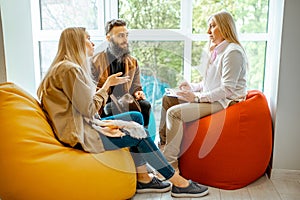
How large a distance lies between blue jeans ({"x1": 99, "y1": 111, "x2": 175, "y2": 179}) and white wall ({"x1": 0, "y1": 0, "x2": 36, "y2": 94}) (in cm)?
105

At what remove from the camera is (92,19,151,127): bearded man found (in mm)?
2596

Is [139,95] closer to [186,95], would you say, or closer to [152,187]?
[186,95]

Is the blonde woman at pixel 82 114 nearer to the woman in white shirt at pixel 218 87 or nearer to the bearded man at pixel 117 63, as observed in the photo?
the woman in white shirt at pixel 218 87

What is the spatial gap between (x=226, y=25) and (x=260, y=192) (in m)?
1.28

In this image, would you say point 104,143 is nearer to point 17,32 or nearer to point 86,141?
point 86,141

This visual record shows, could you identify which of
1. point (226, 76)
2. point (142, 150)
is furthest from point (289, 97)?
point (142, 150)


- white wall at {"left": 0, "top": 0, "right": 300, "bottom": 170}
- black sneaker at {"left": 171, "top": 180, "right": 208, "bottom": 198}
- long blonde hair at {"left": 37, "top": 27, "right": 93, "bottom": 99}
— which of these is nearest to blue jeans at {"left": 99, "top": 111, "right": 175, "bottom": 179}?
black sneaker at {"left": 171, "top": 180, "right": 208, "bottom": 198}

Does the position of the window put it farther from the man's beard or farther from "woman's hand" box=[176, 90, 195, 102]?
"woman's hand" box=[176, 90, 195, 102]

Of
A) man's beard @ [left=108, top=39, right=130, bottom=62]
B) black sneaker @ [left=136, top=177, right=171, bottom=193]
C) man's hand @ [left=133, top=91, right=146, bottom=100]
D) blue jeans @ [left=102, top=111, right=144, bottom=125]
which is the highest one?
man's beard @ [left=108, top=39, right=130, bottom=62]

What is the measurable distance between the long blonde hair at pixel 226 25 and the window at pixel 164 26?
0.65m

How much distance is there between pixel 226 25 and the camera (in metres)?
2.40

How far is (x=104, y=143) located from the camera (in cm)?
201

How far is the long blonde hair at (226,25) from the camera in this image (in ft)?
7.83

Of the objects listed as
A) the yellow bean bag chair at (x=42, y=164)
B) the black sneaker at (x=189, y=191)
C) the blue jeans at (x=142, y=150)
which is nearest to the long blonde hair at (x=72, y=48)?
the yellow bean bag chair at (x=42, y=164)
